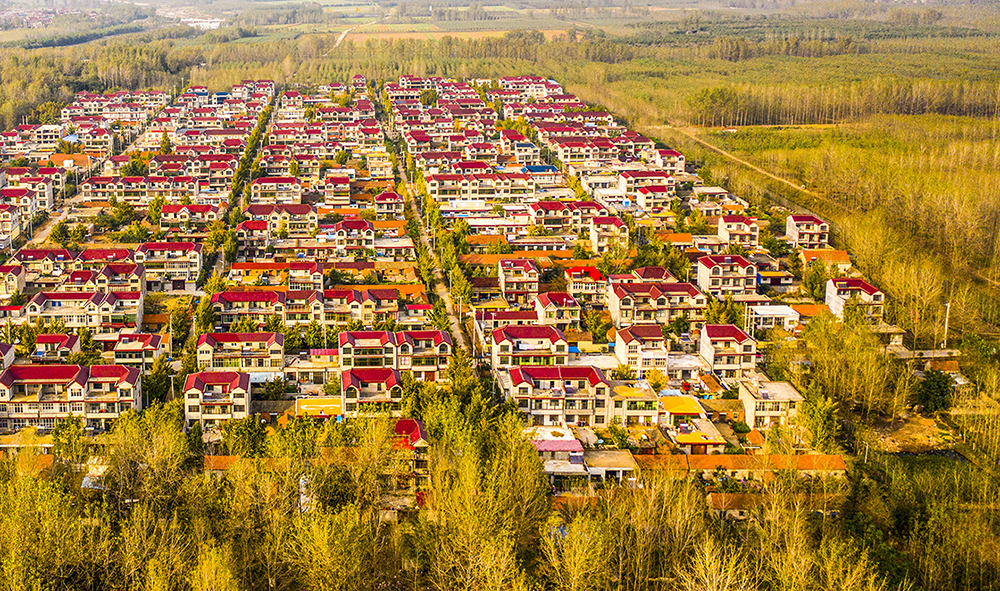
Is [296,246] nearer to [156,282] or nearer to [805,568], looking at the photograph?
[156,282]

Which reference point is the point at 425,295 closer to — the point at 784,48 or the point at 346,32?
the point at 784,48

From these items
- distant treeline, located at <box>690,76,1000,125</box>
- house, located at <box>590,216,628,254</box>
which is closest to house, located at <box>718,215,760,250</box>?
house, located at <box>590,216,628,254</box>

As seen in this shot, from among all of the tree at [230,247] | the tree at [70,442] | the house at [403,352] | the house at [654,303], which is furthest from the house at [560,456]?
the tree at [230,247]

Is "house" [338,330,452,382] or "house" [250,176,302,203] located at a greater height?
"house" [250,176,302,203]

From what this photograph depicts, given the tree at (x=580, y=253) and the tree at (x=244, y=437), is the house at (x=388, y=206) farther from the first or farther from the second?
the tree at (x=244, y=437)

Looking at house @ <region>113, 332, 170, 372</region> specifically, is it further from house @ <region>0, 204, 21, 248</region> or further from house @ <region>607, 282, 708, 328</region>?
house @ <region>0, 204, 21, 248</region>

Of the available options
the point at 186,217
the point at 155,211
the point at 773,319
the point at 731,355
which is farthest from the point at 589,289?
the point at 155,211
